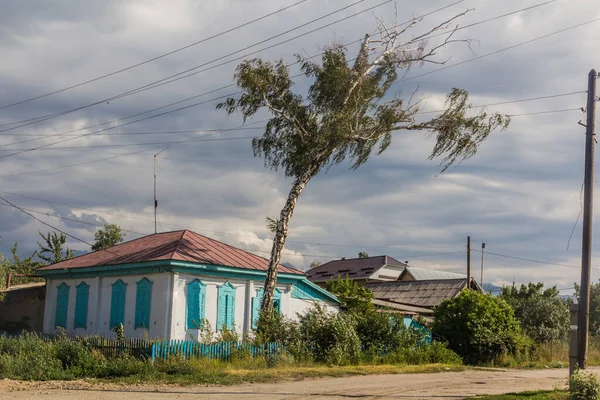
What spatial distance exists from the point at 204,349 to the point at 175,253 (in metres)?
4.42

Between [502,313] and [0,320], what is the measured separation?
24442 mm

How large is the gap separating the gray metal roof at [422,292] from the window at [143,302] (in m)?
23.2

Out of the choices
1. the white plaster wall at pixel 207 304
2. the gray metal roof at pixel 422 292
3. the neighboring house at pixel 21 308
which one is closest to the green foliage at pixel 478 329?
the gray metal roof at pixel 422 292

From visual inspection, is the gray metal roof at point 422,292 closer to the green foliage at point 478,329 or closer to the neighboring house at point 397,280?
the neighboring house at point 397,280

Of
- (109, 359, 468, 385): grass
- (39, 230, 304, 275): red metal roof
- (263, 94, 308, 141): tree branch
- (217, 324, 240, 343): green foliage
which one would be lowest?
(109, 359, 468, 385): grass

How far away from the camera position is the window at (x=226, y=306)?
84.1 feet

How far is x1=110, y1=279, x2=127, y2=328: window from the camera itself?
2581 cm

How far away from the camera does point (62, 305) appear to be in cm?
2912

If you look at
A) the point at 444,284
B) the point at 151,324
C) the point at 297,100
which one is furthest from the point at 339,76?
the point at 444,284

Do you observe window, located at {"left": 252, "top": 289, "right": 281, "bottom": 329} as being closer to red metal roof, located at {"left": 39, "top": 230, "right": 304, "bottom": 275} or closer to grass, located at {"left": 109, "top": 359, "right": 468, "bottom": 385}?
red metal roof, located at {"left": 39, "top": 230, "right": 304, "bottom": 275}

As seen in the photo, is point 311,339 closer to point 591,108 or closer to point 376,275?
point 591,108

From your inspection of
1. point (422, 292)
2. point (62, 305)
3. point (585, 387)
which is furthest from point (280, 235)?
point (422, 292)

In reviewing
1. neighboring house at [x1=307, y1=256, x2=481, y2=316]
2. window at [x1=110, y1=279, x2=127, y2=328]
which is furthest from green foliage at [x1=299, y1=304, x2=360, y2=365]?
neighboring house at [x1=307, y1=256, x2=481, y2=316]

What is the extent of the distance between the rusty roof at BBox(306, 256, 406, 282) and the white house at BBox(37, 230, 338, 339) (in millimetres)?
32615
